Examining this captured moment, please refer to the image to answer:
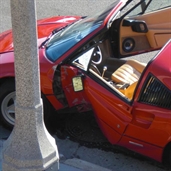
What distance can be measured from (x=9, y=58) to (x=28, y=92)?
6.08 ft

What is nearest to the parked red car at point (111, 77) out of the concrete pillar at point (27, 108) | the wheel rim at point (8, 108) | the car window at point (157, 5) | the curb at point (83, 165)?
the wheel rim at point (8, 108)

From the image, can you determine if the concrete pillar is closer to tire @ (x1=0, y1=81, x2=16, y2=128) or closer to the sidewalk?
the sidewalk

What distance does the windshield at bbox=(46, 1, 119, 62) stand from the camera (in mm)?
5660

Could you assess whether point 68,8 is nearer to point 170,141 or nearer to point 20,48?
point 170,141

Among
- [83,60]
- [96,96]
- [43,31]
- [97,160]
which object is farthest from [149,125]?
[43,31]

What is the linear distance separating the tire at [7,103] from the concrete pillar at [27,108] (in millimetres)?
1452

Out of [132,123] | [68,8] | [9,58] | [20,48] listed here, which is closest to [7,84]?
[9,58]

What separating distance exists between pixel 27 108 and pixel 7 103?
1.86 m

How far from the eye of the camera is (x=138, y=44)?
6.78 m

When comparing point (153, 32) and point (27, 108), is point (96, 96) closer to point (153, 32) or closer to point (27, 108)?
point (27, 108)

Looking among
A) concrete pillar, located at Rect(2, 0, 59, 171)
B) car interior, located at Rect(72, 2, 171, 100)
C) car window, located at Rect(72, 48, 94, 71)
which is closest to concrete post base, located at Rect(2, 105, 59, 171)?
concrete pillar, located at Rect(2, 0, 59, 171)

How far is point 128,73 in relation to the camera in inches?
246

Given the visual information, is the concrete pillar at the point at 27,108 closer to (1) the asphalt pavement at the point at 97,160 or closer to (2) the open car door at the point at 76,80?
(1) the asphalt pavement at the point at 97,160

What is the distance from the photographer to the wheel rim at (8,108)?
19.3ft
